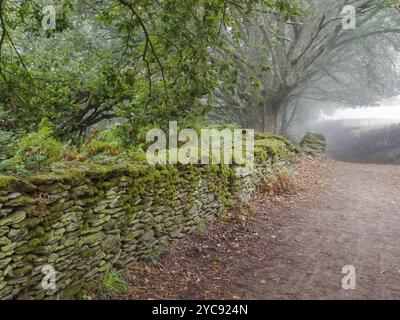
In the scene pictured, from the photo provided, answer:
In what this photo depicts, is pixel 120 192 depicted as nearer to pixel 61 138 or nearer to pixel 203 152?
pixel 61 138

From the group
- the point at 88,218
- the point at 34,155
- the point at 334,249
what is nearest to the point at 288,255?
the point at 334,249

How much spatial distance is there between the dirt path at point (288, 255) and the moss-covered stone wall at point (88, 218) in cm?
53

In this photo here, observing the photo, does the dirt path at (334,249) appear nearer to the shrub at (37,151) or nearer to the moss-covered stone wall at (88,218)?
the moss-covered stone wall at (88,218)

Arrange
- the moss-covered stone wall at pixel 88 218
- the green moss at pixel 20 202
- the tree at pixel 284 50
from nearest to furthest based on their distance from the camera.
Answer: the green moss at pixel 20 202 < the moss-covered stone wall at pixel 88 218 < the tree at pixel 284 50

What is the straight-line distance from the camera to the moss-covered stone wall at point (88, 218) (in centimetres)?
371

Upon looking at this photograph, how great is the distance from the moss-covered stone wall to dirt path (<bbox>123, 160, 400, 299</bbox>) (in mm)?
529

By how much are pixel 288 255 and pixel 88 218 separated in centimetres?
368

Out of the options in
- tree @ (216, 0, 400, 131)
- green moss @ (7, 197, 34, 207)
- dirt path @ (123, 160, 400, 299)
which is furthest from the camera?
tree @ (216, 0, 400, 131)

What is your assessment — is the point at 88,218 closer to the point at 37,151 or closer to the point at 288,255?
the point at 37,151

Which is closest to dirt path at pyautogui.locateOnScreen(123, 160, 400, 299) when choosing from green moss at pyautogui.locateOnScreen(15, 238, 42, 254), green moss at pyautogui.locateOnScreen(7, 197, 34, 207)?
green moss at pyautogui.locateOnScreen(15, 238, 42, 254)

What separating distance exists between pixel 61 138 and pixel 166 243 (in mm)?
2652

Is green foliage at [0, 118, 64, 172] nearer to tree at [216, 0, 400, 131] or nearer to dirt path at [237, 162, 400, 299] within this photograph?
dirt path at [237, 162, 400, 299]

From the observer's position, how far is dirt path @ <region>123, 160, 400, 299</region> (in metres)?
5.34

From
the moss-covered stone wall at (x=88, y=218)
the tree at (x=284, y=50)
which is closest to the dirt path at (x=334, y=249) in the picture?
the moss-covered stone wall at (x=88, y=218)
